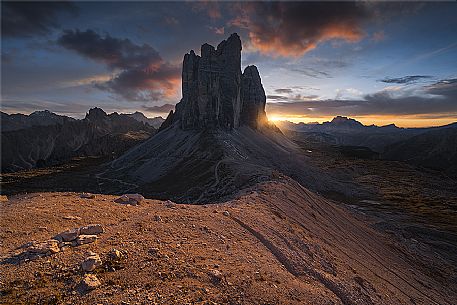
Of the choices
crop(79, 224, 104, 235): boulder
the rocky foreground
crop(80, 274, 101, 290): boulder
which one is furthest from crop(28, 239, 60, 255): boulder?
crop(80, 274, 101, 290): boulder

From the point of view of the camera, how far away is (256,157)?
313 feet

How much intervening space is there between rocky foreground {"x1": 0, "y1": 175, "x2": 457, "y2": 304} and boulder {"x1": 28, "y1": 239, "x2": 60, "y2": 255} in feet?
0.22

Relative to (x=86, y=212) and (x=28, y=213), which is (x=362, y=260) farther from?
(x=28, y=213)

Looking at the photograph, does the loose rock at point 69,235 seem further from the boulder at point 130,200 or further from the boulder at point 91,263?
the boulder at point 130,200

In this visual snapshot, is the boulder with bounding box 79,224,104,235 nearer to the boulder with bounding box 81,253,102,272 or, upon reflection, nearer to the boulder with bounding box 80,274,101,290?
the boulder with bounding box 81,253,102,272

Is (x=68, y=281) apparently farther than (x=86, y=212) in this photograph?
No

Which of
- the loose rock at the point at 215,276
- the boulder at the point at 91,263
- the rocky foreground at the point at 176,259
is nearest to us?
the rocky foreground at the point at 176,259

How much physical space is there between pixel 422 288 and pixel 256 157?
7134 cm

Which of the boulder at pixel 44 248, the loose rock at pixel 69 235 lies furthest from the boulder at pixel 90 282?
the loose rock at pixel 69 235

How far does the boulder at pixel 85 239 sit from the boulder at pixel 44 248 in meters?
0.91

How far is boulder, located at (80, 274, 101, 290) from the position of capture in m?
10.5

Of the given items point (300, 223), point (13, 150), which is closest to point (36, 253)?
point (300, 223)

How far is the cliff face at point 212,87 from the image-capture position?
109375 mm

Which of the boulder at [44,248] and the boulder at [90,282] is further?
the boulder at [44,248]
